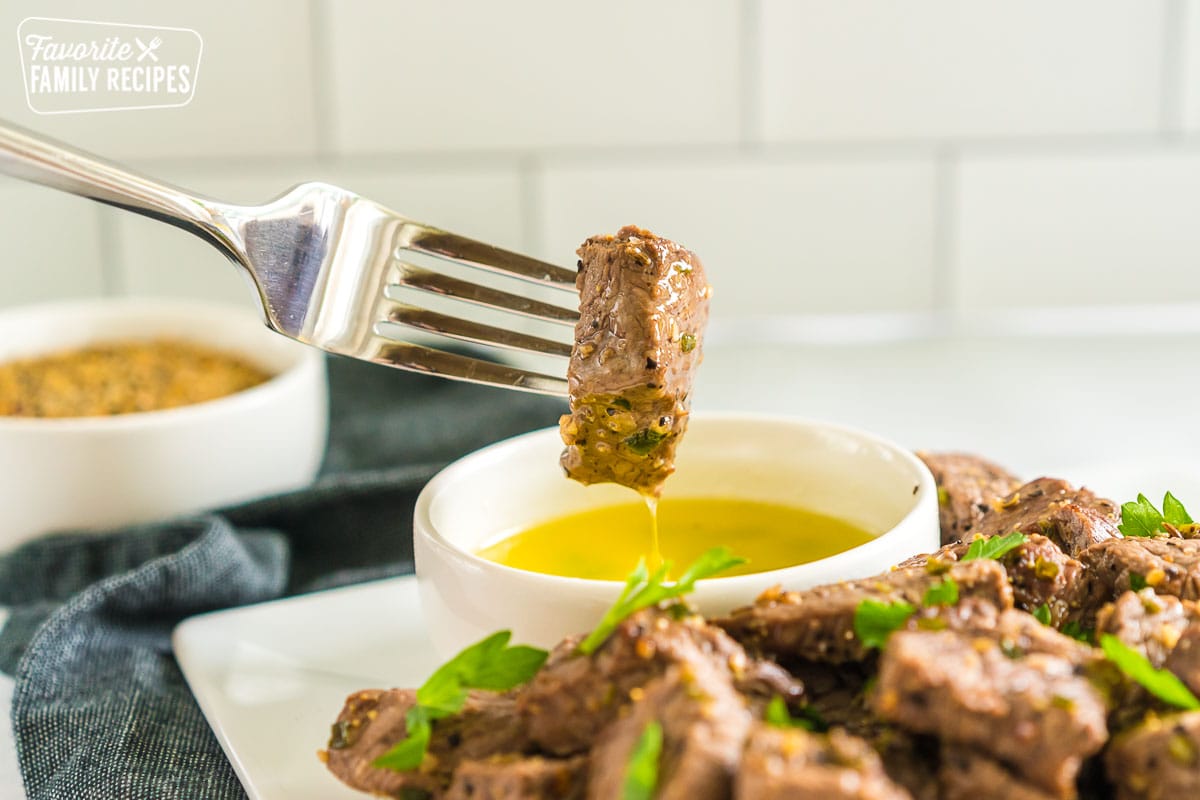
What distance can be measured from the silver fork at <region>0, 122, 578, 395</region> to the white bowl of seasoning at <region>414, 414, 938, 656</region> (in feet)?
0.64

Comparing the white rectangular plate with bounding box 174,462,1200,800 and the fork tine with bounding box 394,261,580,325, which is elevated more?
the fork tine with bounding box 394,261,580,325

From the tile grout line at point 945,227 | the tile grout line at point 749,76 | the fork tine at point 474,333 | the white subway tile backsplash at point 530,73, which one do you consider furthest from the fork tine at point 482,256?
the tile grout line at point 945,227

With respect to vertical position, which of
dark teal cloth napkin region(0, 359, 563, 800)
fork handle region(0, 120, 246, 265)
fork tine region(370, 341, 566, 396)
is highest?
fork handle region(0, 120, 246, 265)

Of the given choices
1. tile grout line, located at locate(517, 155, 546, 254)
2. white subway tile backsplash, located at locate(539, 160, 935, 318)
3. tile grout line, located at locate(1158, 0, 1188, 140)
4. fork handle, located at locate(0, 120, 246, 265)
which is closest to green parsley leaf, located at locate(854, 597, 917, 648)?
fork handle, located at locate(0, 120, 246, 265)

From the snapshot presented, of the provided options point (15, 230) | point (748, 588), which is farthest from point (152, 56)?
point (15, 230)

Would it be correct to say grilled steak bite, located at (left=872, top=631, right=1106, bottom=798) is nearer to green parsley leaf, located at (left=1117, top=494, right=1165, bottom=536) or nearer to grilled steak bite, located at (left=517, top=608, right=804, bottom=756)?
grilled steak bite, located at (left=517, top=608, right=804, bottom=756)

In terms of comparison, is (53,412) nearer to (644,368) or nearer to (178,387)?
(178,387)

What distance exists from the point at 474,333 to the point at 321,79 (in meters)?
2.57

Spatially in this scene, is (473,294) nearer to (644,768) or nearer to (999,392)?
(644,768)

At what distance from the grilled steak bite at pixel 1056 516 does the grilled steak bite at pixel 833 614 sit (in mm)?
290

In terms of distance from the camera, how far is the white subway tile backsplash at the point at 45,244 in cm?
464

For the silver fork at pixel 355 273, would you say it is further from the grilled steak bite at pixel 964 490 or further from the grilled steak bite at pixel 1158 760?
the grilled steak bite at pixel 1158 760

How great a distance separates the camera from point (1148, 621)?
1615 mm

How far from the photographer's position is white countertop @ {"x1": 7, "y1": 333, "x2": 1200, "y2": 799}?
12.6 feet
